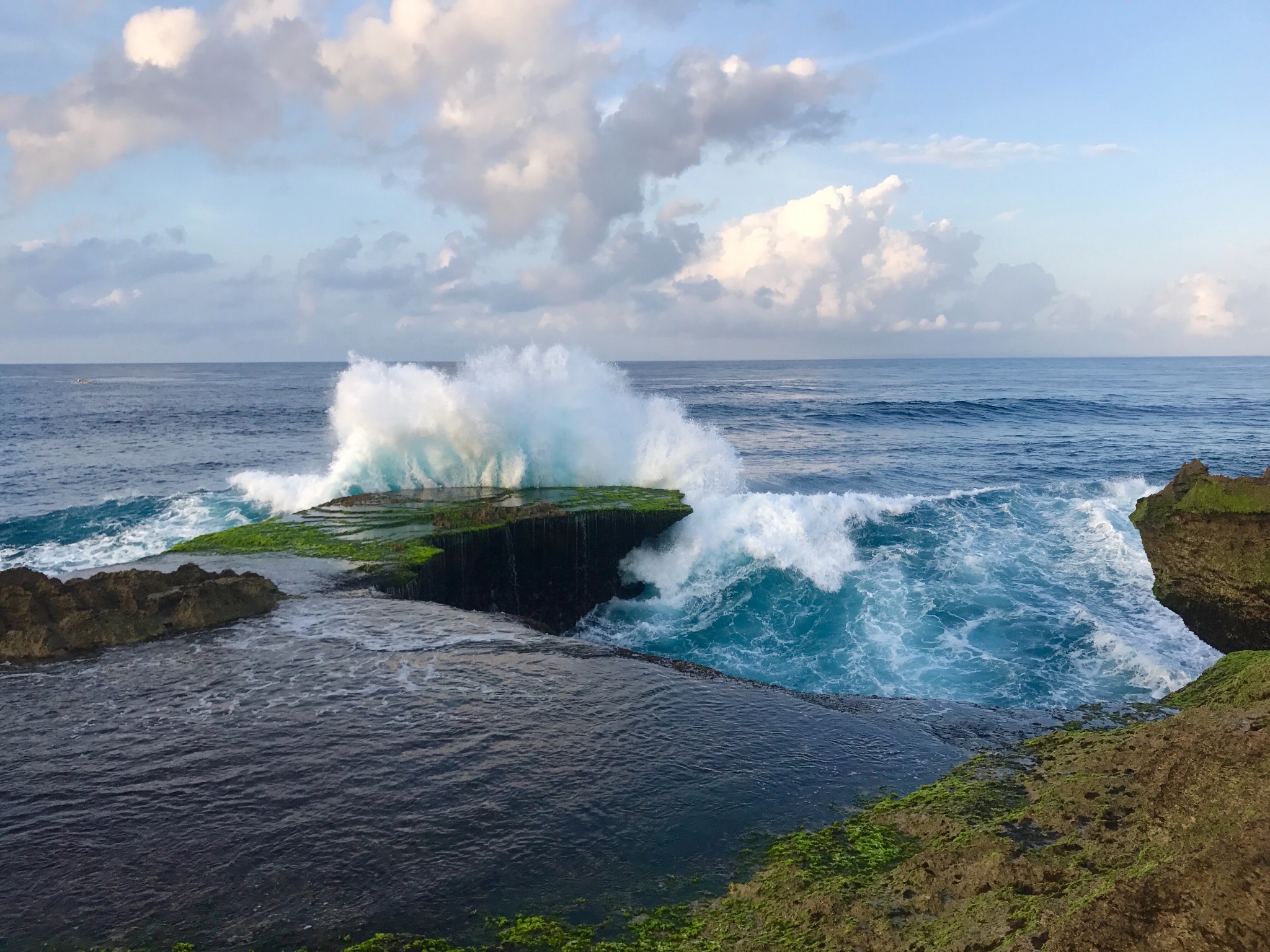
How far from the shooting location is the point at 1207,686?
28.9ft

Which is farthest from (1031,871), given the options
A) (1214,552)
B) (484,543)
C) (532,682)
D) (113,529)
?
(113,529)

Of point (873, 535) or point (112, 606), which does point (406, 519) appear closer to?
point (112, 606)

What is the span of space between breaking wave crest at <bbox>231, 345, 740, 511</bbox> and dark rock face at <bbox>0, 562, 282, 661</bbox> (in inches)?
410

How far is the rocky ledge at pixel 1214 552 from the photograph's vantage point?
10875mm

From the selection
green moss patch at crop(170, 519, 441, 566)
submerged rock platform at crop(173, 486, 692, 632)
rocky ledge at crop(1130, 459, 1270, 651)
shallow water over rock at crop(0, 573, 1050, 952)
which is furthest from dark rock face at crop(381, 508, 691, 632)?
rocky ledge at crop(1130, 459, 1270, 651)

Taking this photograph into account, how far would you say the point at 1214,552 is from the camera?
450 inches

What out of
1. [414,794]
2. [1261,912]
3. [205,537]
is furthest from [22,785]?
[205,537]

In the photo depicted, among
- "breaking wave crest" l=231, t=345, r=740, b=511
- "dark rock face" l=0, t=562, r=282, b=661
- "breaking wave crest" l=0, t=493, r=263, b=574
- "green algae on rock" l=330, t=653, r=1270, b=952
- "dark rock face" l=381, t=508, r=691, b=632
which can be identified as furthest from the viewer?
"breaking wave crest" l=231, t=345, r=740, b=511

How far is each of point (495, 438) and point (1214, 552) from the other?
16297 millimetres

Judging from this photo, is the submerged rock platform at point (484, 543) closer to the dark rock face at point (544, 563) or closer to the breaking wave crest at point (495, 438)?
the dark rock face at point (544, 563)

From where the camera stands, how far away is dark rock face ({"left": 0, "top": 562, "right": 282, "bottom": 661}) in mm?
9703

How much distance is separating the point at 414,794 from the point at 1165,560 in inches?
456

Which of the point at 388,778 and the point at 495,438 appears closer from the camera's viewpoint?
the point at 388,778

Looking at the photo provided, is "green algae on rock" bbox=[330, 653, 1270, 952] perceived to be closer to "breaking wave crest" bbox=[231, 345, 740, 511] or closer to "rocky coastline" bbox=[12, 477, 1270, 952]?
"rocky coastline" bbox=[12, 477, 1270, 952]
